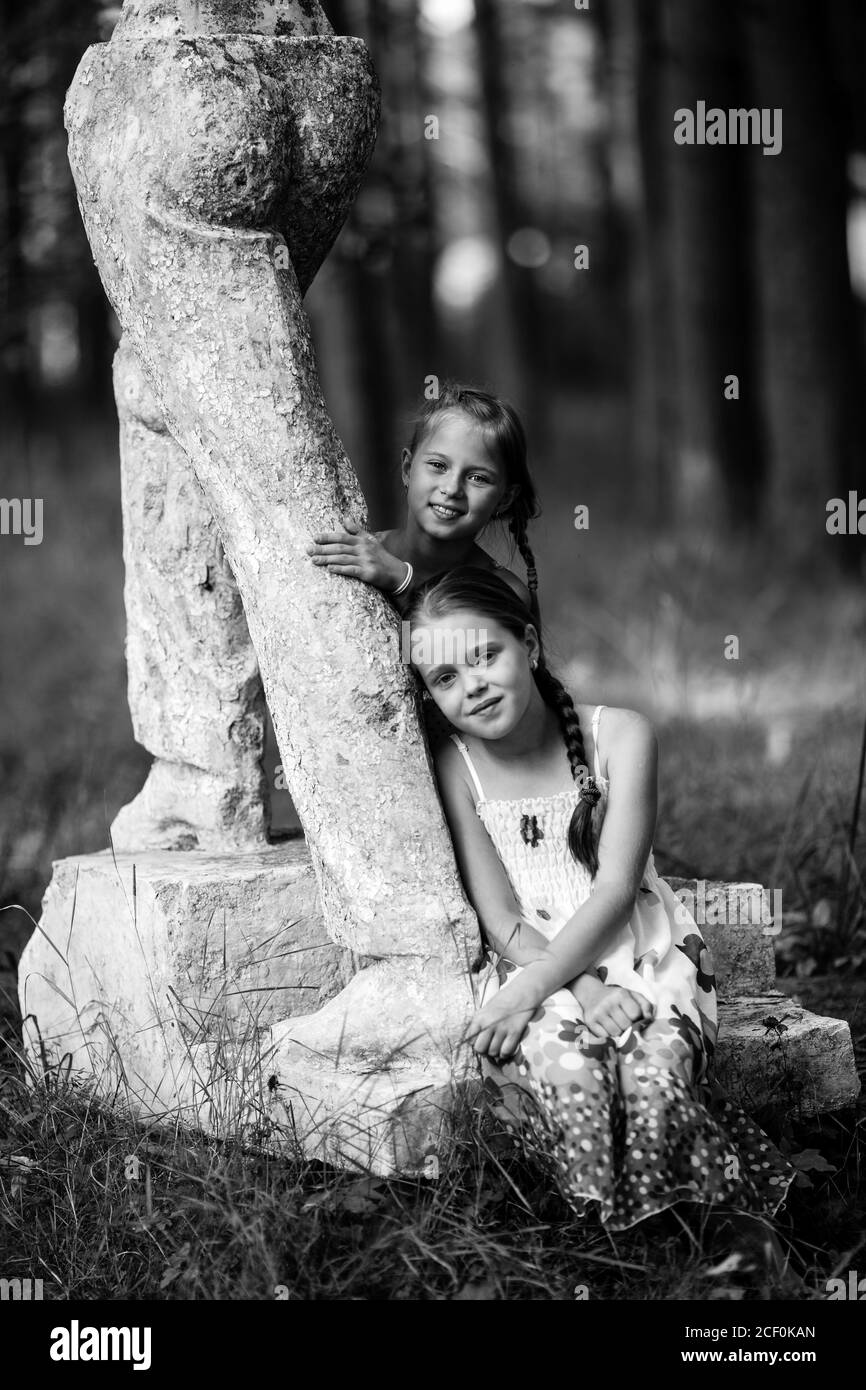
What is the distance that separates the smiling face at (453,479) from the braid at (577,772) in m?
0.40

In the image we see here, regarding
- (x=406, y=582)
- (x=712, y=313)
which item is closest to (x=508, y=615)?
(x=406, y=582)

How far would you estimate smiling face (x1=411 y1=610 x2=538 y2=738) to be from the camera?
3.15 meters

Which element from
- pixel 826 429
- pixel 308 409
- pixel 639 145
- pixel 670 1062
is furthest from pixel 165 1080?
pixel 639 145

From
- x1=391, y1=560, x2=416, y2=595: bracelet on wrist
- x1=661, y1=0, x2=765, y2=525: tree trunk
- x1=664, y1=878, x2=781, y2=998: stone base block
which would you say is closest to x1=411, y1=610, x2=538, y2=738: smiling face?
x1=391, y1=560, x2=416, y2=595: bracelet on wrist

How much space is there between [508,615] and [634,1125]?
1.07 metres

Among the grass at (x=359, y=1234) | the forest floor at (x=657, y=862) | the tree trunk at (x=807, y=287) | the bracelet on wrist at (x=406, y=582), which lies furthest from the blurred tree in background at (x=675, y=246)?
the grass at (x=359, y=1234)

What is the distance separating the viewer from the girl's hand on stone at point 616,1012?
115 inches

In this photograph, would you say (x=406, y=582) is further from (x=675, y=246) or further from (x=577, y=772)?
(x=675, y=246)

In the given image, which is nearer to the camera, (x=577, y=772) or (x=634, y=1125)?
(x=634, y=1125)

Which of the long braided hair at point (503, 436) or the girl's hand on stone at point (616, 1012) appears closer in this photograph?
the girl's hand on stone at point (616, 1012)

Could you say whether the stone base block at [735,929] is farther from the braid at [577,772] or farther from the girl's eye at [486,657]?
the girl's eye at [486,657]

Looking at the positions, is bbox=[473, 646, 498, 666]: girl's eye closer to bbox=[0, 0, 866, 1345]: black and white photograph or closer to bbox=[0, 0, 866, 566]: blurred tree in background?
bbox=[0, 0, 866, 1345]: black and white photograph

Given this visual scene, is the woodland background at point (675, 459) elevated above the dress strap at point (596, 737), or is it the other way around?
the woodland background at point (675, 459)

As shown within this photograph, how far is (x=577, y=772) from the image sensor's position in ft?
10.6
